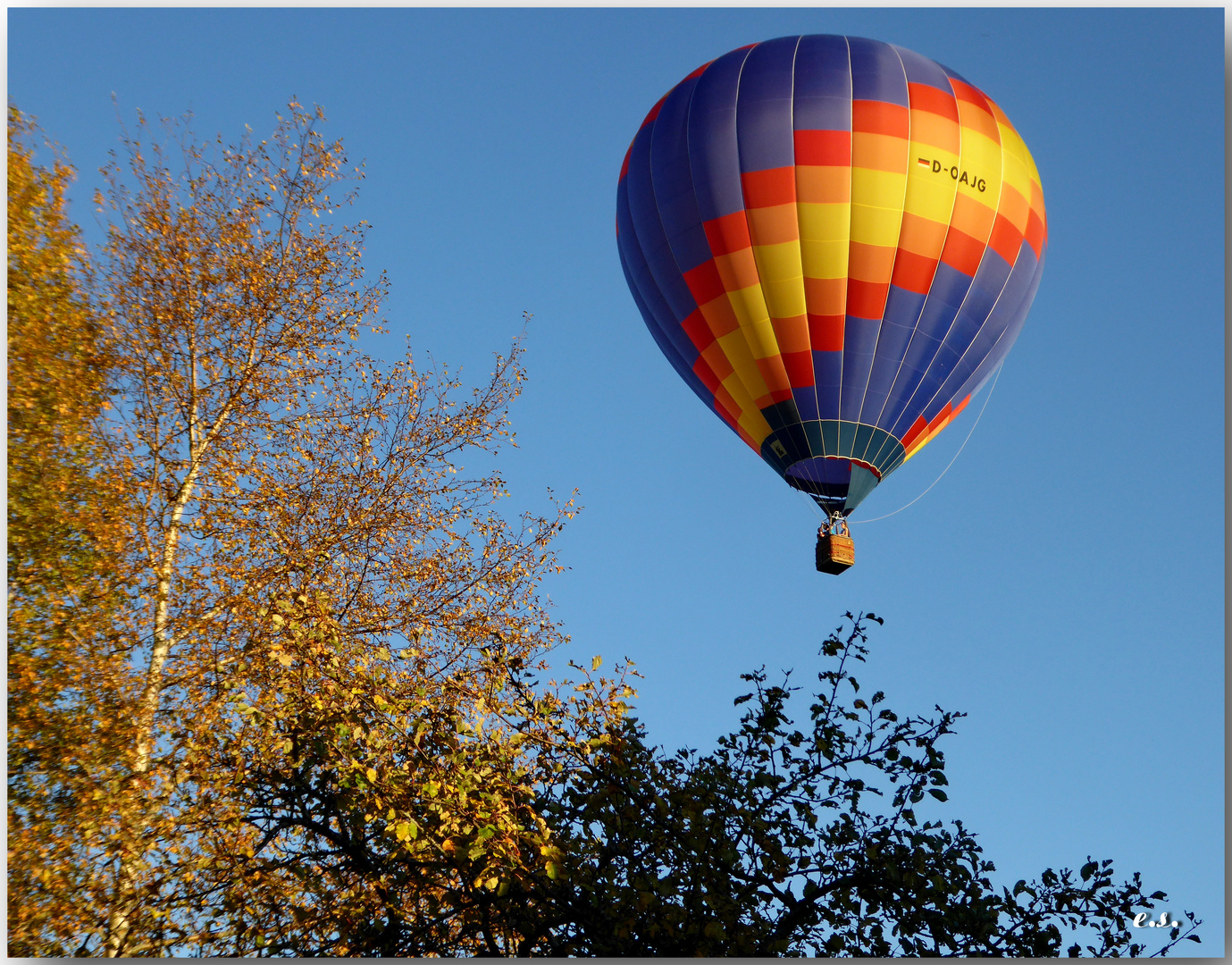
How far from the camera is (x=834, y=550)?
20938 mm

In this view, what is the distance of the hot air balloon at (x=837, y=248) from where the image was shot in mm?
21562

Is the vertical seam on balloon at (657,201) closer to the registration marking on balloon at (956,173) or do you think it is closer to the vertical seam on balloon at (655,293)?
the vertical seam on balloon at (655,293)

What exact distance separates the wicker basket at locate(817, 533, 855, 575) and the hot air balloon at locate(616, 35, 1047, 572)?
3 cm

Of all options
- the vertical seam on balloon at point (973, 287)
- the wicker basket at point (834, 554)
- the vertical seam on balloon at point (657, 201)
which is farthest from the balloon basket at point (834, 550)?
the vertical seam on balloon at point (657, 201)

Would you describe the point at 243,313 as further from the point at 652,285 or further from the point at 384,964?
the point at 652,285

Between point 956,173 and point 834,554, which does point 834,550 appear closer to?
point 834,554

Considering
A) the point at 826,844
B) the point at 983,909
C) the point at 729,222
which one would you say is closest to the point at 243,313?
the point at 826,844

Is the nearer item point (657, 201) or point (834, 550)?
point (834, 550)

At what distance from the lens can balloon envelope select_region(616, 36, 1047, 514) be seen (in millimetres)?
21562

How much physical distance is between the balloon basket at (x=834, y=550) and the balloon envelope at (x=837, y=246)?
56cm

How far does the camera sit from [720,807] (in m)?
9.98

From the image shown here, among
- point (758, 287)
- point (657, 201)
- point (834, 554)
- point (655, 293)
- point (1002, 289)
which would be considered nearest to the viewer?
point (834, 554)

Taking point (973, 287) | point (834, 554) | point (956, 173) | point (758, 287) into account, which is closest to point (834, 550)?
point (834, 554)

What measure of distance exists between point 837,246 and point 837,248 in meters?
0.05
